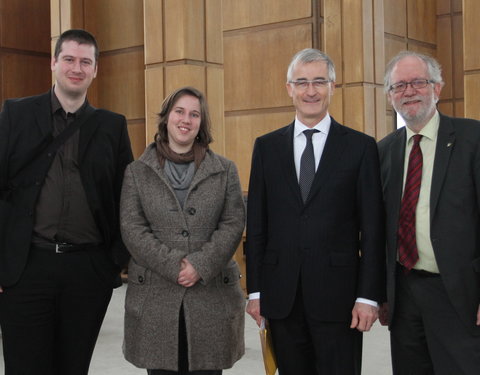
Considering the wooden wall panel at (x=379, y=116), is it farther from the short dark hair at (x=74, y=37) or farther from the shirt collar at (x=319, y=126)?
the short dark hair at (x=74, y=37)

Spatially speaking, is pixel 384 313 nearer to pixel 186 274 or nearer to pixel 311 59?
pixel 186 274

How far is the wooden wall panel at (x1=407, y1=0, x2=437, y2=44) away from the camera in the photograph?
899 cm

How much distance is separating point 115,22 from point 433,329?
613 centimetres

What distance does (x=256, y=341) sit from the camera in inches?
196

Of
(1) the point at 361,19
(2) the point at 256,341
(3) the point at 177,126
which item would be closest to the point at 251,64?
(1) the point at 361,19

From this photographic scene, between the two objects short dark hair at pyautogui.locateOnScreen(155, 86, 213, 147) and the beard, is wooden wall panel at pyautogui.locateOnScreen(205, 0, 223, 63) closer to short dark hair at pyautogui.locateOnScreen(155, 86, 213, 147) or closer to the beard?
short dark hair at pyautogui.locateOnScreen(155, 86, 213, 147)

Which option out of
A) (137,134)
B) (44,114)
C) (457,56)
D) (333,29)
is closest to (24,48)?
(137,134)

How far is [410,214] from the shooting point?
7.76 ft

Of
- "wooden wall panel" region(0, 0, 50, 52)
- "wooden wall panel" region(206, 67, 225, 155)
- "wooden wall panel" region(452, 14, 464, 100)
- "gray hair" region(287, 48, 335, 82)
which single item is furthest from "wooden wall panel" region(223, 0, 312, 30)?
"gray hair" region(287, 48, 335, 82)

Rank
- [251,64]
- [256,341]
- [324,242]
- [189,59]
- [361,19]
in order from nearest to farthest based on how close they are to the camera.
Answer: [324,242] < [256,341] < [189,59] < [361,19] < [251,64]

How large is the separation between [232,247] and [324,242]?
38 centimetres

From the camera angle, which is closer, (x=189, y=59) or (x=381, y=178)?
(x=381, y=178)

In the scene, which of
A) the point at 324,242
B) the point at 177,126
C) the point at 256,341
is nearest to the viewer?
the point at 324,242

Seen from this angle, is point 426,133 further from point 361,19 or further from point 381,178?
point 361,19
